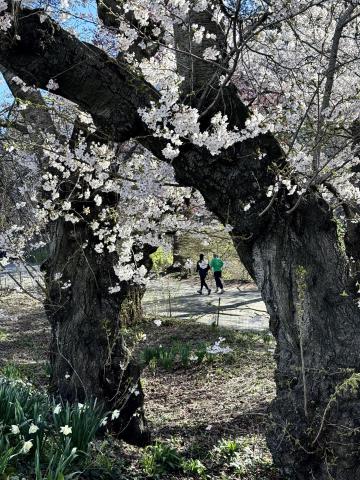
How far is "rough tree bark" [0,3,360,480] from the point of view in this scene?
151 inches

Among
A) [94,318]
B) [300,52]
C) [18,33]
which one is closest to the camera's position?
[18,33]

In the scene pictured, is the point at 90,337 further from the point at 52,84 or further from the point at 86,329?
the point at 52,84

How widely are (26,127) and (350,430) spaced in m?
4.23

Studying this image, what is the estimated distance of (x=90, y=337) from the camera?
17.1 feet

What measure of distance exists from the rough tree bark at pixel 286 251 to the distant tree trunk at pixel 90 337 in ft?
5.07

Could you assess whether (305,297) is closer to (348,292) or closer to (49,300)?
(348,292)

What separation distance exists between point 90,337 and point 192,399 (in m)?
2.41

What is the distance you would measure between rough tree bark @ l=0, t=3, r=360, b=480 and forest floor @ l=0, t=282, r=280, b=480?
582mm

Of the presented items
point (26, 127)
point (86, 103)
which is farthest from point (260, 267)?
point (26, 127)

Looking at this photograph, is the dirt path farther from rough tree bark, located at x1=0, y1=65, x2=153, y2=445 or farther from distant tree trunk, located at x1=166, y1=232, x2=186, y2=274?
rough tree bark, located at x1=0, y1=65, x2=153, y2=445

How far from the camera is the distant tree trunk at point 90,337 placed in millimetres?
5199

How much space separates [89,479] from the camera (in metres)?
3.70

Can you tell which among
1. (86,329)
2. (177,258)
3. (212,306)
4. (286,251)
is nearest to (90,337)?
(86,329)

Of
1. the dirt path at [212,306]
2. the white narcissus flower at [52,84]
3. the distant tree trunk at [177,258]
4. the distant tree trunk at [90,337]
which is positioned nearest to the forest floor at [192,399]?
the distant tree trunk at [90,337]
